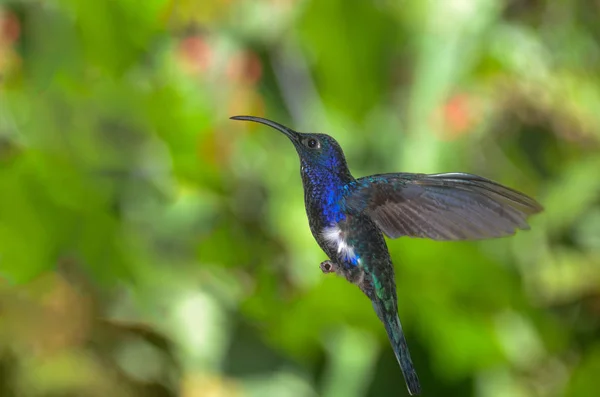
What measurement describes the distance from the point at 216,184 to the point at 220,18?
1.18 ft

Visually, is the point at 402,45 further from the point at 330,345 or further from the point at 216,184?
the point at 330,345

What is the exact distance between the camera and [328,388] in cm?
132

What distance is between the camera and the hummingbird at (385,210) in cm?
24

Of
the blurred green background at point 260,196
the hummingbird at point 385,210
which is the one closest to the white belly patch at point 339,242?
the hummingbird at point 385,210

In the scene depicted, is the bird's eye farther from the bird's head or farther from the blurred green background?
the blurred green background

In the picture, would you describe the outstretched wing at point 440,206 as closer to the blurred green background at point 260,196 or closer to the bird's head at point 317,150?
the bird's head at point 317,150

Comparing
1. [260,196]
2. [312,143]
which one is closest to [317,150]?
[312,143]

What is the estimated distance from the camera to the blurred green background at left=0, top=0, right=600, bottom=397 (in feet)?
3.27

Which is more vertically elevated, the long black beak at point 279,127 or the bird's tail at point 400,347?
the long black beak at point 279,127

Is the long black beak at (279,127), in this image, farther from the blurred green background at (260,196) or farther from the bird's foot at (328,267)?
the blurred green background at (260,196)

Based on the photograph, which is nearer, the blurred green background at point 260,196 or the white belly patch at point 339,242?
the white belly patch at point 339,242

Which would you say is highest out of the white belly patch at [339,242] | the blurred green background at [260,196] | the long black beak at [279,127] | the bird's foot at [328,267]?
the blurred green background at [260,196]

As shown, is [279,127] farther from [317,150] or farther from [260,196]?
[260,196]

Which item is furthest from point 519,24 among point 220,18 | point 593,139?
point 220,18
